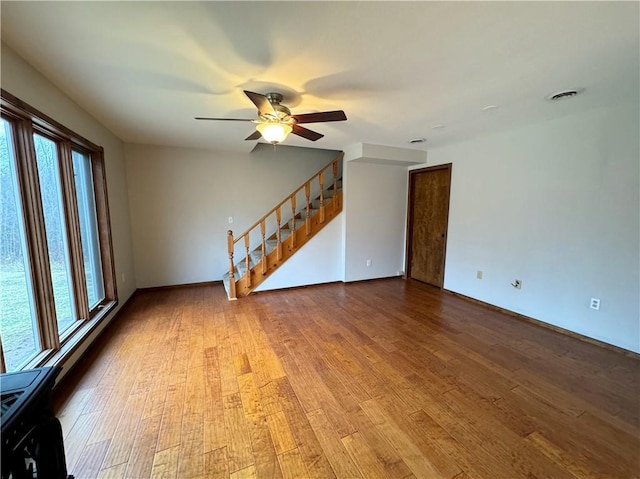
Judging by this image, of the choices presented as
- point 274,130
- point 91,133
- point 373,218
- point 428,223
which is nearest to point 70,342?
point 91,133

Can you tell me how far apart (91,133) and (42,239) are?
5.05ft

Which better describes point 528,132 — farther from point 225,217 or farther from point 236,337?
point 225,217

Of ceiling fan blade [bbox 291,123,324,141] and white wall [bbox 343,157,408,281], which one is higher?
ceiling fan blade [bbox 291,123,324,141]

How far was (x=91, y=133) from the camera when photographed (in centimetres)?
288

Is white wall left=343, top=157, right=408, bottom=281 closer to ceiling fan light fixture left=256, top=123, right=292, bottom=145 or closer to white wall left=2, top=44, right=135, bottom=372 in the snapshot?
ceiling fan light fixture left=256, top=123, right=292, bottom=145

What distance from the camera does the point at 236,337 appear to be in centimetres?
283

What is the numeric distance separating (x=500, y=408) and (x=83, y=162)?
4518mm

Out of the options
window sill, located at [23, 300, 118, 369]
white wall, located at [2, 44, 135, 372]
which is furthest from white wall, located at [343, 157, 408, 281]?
window sill, located at [23, 300, 118, 369]

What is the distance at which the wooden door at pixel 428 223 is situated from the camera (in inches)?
173

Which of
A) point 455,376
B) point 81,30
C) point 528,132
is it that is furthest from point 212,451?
point 528,132

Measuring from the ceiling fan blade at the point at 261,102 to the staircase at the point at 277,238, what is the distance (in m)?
1.99

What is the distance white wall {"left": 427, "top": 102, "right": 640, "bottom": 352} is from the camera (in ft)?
8.27

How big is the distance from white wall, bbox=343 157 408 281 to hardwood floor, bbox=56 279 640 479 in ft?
5.70

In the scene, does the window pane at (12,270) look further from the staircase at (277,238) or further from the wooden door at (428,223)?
the wooden door at (428,223)
